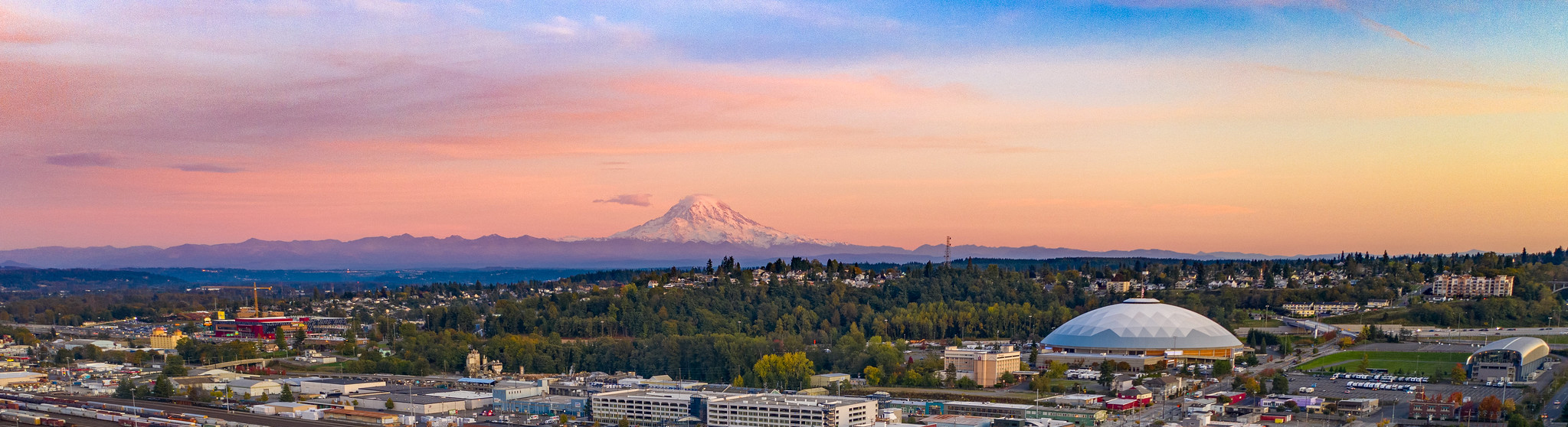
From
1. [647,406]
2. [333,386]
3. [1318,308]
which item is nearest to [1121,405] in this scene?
[647,406]

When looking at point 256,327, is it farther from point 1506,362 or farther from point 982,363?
point 1506,362

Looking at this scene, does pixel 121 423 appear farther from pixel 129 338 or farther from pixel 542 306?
pixel 129 338

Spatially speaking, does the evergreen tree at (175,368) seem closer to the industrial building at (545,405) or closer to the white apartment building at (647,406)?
the industrial building at (545,405)

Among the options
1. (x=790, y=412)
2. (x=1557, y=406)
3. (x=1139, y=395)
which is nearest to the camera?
(x=790, y=412)

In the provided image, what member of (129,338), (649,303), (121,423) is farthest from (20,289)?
(121,423)

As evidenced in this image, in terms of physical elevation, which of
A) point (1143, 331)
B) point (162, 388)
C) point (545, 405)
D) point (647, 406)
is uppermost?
point (1143, 331)

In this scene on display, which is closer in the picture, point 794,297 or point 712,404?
point 712,404
